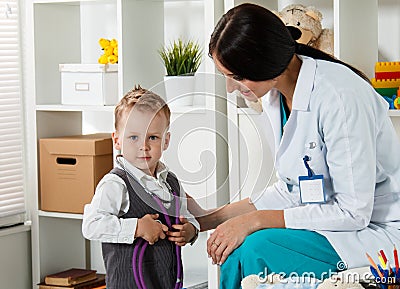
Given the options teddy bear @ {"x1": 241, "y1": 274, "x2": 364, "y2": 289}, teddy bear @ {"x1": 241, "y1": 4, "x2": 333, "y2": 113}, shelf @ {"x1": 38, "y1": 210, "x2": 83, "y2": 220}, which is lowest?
shelf @ {"x1": 38, "y1": 210, "x2": 83, "y2": 220}

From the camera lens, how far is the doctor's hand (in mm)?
2105

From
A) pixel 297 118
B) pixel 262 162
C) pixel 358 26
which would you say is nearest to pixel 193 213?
pixel 262 162

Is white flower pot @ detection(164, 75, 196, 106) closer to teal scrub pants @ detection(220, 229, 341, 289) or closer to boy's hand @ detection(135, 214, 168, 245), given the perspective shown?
boy's hand @ detection(135, 214, 168, 245)

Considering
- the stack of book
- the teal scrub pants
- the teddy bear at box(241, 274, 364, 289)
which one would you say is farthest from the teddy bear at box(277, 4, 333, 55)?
the stack of book

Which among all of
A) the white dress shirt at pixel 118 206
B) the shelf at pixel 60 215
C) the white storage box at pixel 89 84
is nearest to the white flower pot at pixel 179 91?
the white dress shirt at pixel 118 206

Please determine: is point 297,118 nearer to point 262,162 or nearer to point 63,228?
point 262,162

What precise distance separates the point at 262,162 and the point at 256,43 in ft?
1.50

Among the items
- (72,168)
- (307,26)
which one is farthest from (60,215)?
(307,26)

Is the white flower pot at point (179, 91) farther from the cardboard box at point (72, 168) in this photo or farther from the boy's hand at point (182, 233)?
the cardboard box at point (72, 168)

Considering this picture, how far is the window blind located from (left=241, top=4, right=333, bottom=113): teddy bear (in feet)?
3.70

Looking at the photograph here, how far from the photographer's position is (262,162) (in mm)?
2346

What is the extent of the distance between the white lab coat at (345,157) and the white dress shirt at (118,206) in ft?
1.18

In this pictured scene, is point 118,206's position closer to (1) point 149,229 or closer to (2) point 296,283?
(1) point 149,229

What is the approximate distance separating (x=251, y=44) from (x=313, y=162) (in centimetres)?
36
